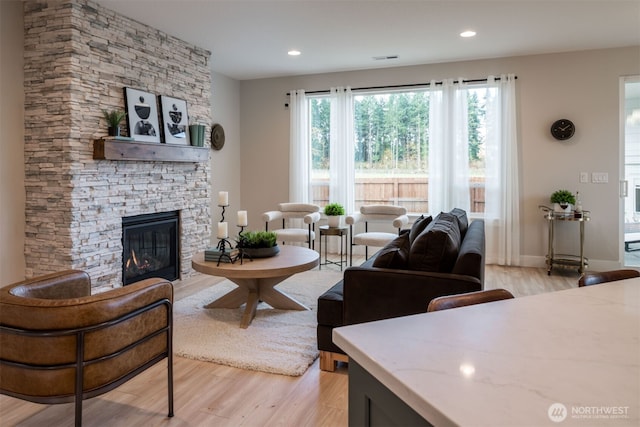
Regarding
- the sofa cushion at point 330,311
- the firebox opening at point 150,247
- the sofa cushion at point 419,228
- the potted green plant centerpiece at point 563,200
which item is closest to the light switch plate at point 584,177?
the potted green plant centerpiece at point 563,200

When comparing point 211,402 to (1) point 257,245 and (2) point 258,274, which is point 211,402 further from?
(1) point 257,245

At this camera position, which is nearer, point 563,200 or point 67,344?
point 67,344

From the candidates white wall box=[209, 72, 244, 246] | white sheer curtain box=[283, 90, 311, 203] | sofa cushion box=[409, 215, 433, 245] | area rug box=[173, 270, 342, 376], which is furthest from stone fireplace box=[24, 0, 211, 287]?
sofa cushion box=[409, 215, 433, 245]

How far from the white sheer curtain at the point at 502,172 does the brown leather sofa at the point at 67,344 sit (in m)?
4.87

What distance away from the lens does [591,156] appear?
17.2 ft

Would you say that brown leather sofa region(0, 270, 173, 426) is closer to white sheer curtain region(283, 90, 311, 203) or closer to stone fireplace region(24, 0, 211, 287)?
stone fireplace region(24, 0, 211, 287)

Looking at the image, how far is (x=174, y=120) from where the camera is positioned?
15.4ft

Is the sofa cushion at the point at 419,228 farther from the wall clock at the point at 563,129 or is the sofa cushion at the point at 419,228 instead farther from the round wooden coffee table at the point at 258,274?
the wall clock at the point at 563,129

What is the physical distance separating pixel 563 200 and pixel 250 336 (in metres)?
4.05

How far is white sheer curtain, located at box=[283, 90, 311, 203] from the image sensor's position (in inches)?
253

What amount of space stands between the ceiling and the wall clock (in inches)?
33.5

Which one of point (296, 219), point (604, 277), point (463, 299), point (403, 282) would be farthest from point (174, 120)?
point (604, 277)

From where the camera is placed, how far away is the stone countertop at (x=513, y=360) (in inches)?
25.7

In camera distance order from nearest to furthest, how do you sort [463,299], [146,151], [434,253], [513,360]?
1. [513,360]
2. [463,299]
3. [434,253]
4. [146,151]
